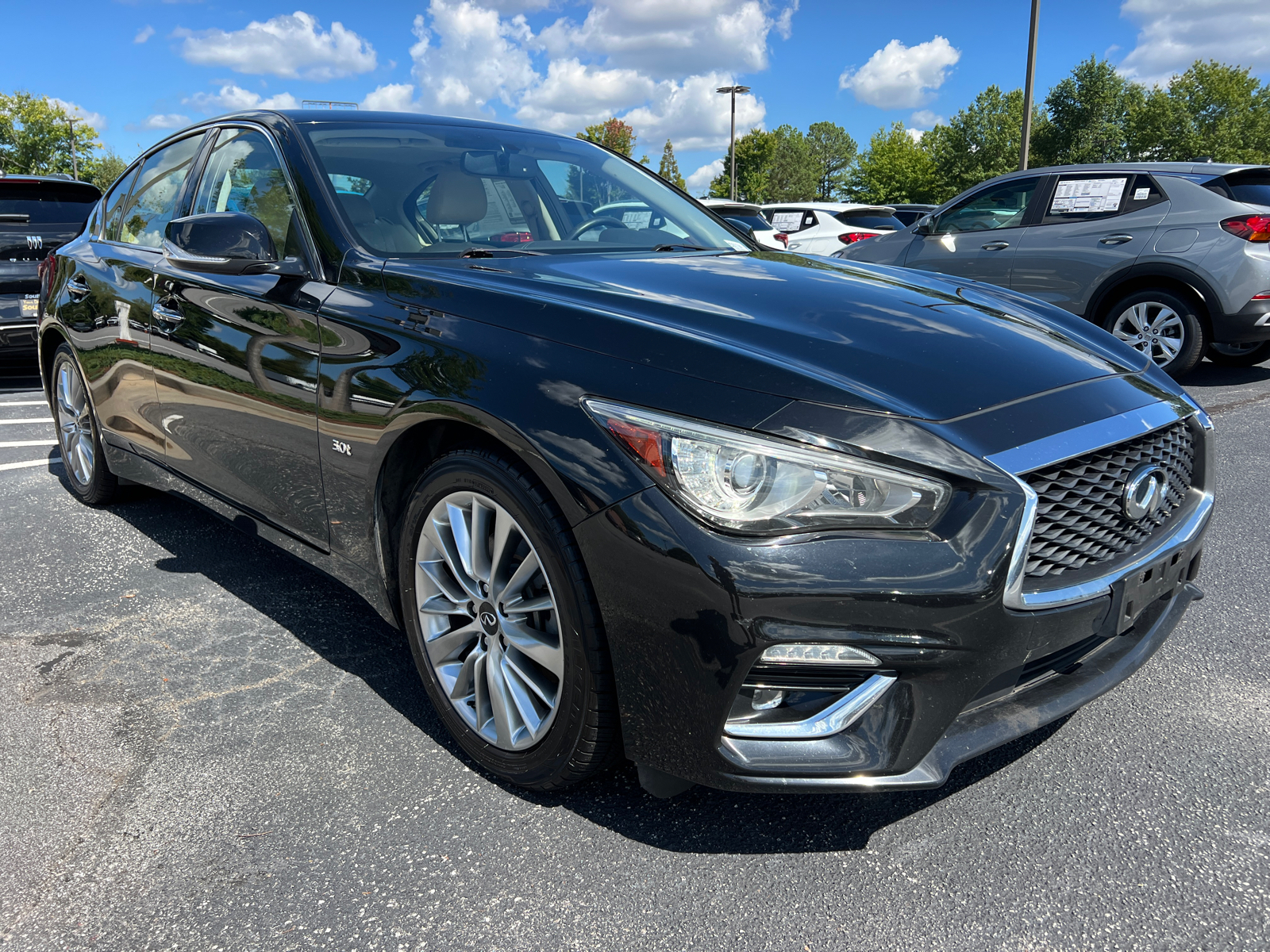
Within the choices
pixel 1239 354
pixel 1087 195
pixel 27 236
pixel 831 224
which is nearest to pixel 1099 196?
pixel 1087 195

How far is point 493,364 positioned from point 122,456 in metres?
2.64

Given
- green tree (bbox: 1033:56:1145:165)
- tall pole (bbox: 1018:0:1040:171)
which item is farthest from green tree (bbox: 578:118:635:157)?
tall pole (bbox: 1018:0:1040:171)

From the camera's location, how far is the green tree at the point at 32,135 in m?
52.0

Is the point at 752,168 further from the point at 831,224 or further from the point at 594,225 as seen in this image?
the point at 594,225

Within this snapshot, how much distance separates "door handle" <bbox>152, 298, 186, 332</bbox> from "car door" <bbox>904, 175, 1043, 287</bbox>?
6094 millimetres

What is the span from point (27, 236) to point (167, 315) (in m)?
5.93

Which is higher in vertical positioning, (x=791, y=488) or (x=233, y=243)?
(x=233, y=243)

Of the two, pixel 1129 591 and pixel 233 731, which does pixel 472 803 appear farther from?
pixel 1129 591

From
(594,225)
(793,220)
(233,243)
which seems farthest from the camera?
(793,220)

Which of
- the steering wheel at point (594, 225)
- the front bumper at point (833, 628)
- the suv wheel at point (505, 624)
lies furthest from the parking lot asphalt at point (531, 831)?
the steering wheel at point (594, 225)

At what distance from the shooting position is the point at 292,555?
9.53 ft

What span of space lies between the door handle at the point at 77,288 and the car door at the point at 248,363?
0.95m

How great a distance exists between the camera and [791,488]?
1.73m

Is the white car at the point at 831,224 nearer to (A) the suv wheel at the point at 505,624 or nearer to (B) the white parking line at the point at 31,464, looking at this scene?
(B) the white parking line at the point at 31,464
